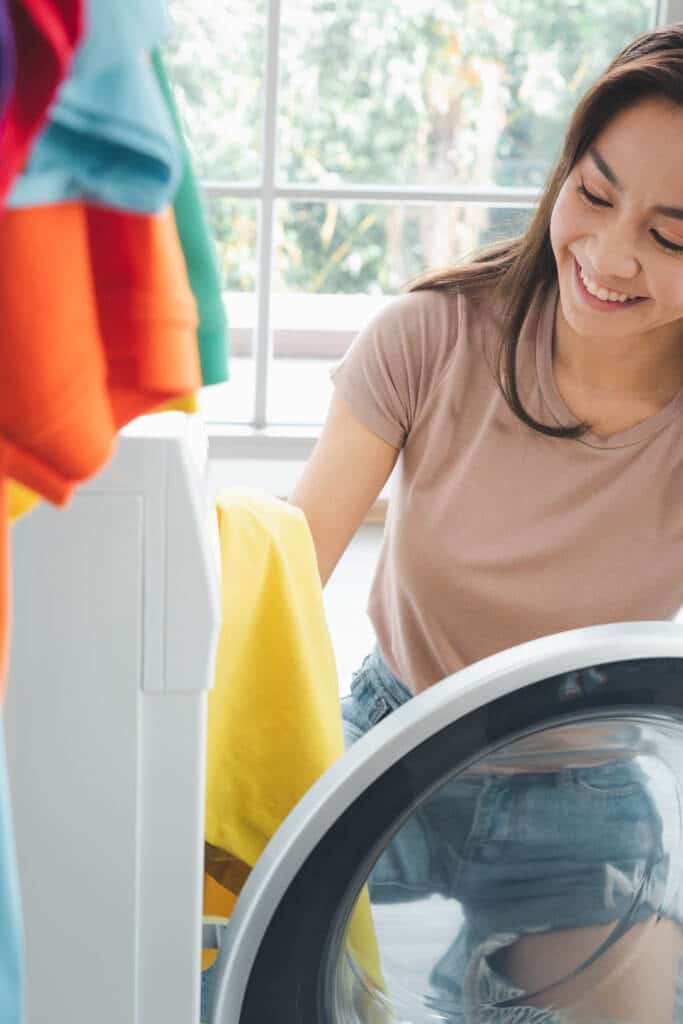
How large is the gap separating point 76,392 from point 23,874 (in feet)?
1.09

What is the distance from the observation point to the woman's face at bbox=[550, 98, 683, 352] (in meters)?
1.08

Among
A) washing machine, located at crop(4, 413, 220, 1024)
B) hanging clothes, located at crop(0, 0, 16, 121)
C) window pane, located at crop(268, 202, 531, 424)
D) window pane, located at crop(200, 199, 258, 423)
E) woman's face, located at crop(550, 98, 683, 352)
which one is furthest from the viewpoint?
window pane, located at crop(268, 202, 531, 424)

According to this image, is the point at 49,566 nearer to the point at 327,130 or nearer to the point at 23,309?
the point at 23,309

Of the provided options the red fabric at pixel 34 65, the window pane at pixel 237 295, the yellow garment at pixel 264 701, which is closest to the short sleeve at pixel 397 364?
the yellow garment at pixel 264 701

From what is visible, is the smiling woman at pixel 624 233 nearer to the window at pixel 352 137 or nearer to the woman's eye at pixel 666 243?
the woman's eye at pixel 666 243

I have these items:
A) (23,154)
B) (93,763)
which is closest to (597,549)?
(93,763)

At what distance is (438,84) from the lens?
114 inches

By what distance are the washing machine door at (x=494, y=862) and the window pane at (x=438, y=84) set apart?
2.20m

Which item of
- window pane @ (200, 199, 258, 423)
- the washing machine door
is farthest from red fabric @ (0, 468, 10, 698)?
window pane @ (200, 199, 258, 423)

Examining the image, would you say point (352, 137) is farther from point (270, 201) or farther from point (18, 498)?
point (18, 498)

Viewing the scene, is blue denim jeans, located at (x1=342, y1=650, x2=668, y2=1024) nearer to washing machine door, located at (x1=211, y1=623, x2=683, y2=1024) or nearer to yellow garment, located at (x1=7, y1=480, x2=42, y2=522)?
washing machine door, located at (x1=211, y1=623, x2=683, y2=1024)

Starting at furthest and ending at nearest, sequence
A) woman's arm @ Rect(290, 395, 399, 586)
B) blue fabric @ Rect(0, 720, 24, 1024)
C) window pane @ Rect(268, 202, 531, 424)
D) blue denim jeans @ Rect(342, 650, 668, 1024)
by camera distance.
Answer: window pane @ Rect(268, 202, 531, 424) < woman's arm @ Rect(290, 395, 399, 586) < blue denim jeans @ Rect(342, 650, 668, 1024) < blue fabric @ Rect(0, 720, 24, 1024)

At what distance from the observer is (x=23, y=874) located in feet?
2.27

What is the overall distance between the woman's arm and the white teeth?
0.81ft
